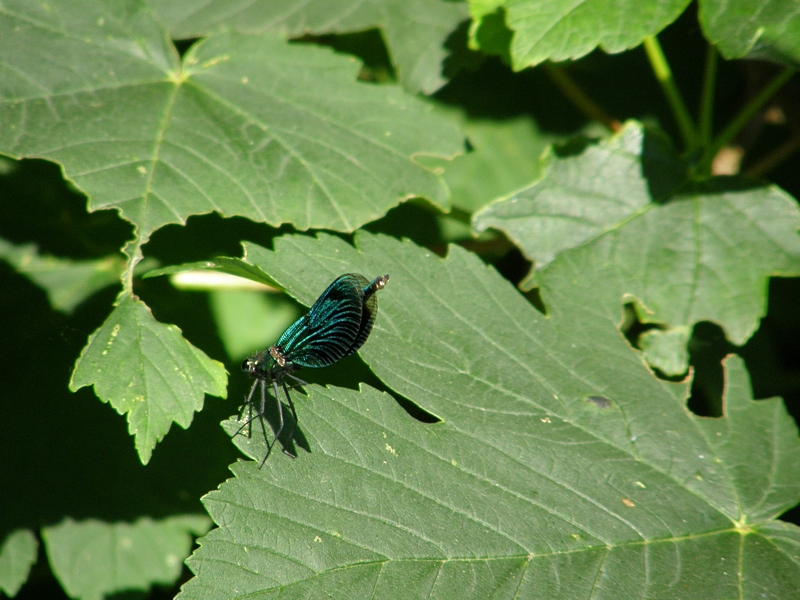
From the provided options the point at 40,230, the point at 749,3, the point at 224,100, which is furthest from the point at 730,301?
the point at 40,230

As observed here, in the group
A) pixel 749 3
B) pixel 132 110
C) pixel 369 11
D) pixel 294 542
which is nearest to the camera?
Answer: pixel 294 542

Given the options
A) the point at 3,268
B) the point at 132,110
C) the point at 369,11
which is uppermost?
the point at 369,11

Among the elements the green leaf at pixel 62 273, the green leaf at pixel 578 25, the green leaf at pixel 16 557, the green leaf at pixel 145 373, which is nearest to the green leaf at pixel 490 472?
the green leaf at pixel 145 373

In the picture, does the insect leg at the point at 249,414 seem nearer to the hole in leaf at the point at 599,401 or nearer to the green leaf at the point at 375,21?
the hole in leaf at the point at 599,401

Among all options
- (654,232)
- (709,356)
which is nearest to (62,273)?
(654,232)

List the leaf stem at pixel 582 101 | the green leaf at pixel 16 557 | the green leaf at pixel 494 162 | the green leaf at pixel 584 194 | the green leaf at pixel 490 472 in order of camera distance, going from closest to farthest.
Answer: the green leaf at pixel 490 472, the green leaf at pixel 16 557, the green leaf at pixel 584 194, the leaf stem at pixel 582 101, the green leaf at pixel 494 162

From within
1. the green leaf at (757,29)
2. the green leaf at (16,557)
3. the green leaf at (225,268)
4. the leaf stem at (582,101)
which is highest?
the leaf stem at (582,101)

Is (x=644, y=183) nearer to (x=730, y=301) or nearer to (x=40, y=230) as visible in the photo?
(x=730, y=301)
